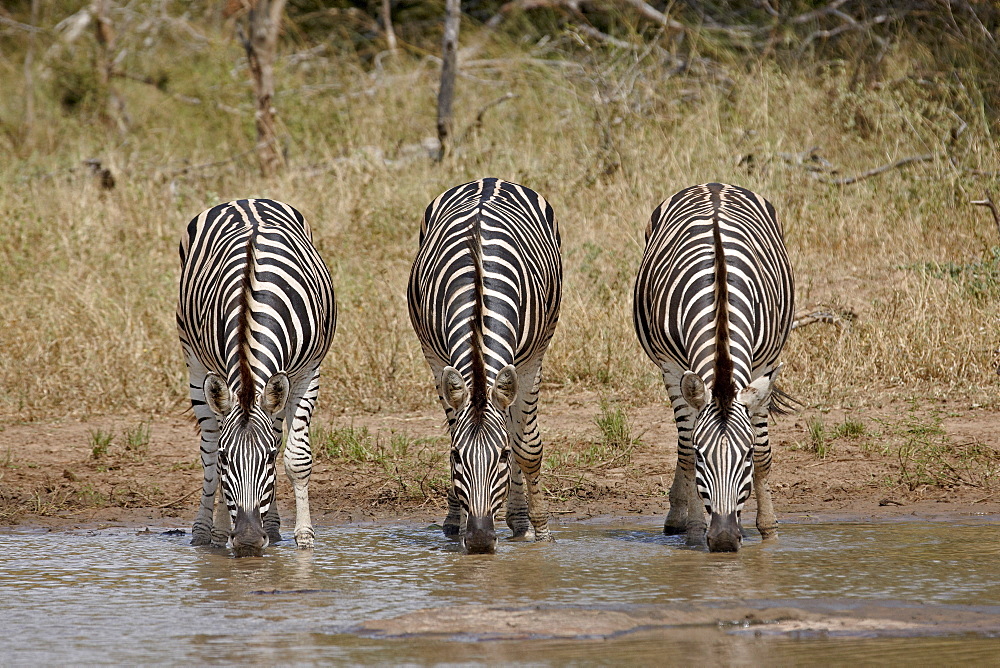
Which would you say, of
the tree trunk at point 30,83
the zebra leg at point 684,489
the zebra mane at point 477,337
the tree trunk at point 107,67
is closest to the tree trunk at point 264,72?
the tree trunk at point 107,67

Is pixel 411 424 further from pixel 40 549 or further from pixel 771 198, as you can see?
pixel 771 198

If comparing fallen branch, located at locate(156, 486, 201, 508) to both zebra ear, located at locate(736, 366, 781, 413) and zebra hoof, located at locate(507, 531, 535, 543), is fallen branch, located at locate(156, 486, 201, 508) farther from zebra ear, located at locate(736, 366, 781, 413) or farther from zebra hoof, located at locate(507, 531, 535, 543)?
zebra ear, located at locate(736, 366, 781, 413)

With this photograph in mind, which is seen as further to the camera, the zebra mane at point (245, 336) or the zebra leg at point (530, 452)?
the zebra leg at point (530, 452)

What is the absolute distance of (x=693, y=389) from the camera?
227 inches

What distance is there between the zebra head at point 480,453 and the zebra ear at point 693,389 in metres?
0.79

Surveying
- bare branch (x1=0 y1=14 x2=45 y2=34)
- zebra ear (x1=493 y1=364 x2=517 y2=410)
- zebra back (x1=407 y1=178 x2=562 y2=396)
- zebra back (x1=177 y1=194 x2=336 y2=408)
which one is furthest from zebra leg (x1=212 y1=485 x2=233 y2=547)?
bare branch (x1=0 y1=14 x2=45 y2=34)

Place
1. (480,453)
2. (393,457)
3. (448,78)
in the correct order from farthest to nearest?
(448,78) → (393,457) → (480,453)

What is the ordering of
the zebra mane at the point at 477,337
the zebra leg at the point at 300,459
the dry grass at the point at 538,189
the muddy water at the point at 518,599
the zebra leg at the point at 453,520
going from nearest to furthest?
the muddy water at the point at 518,599, the zebra mane at the point at 477,337, the zebra leg at the point at 300,459, the zebra leg at the point at 453,520, the dry grass at the point at 538,189

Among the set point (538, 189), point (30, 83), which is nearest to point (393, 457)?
point (538, 189)

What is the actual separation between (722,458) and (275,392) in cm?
213

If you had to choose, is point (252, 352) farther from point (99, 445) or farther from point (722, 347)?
point (99, 445)

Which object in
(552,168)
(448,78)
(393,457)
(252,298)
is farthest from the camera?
(448,78)

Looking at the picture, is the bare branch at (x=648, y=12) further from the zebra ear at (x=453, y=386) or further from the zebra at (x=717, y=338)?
the zebra ear at (x=453, y=386)

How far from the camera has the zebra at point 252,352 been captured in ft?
19.2
